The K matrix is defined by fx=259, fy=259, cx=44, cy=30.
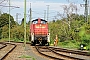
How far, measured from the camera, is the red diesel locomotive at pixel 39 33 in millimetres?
39969

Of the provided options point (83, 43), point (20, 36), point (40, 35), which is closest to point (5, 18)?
point (20, 36)

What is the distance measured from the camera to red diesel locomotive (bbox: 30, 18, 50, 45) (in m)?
40.0

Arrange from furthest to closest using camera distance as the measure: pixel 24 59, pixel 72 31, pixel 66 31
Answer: pixel 66 31
pixel 72 31
pixel 24 59

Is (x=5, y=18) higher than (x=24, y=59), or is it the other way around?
(x=5, y=18)

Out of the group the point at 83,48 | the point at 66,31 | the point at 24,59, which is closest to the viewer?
the point at 24,59

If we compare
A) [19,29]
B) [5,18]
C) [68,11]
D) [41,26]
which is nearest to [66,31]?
[68,11]

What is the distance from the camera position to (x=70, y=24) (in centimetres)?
5625

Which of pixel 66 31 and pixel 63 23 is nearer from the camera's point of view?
pixel 66 31

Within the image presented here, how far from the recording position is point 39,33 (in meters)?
40.8

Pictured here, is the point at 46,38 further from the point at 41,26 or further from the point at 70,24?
the point at 70,24

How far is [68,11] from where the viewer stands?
A: 5784 centimetres

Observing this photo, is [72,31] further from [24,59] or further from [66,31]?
[24,59]

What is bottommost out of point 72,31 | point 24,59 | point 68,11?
point 24,59

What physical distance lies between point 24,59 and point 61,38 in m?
36.1
